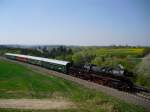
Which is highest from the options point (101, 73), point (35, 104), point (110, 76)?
point (101, 73)

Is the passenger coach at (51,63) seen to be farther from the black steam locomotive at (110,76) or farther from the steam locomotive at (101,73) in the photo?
the black steam locomotive at (110,76)

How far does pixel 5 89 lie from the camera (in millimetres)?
37906

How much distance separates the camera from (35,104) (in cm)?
2845

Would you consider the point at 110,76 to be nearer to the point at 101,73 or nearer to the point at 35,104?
the point at 101,73

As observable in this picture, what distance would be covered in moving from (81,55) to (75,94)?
60.6 m

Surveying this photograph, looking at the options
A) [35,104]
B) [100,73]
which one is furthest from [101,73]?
[35,104]

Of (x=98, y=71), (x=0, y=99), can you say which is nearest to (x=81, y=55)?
(x=98, y=71)

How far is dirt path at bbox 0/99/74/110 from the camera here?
89.9 feet

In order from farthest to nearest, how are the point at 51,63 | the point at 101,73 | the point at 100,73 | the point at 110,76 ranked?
the point at 51,63, the point at 100,73, the point at 101,73, the point at 110,76

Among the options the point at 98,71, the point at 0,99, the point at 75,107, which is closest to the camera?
the point at 75,107

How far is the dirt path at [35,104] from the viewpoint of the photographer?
2741 centimetres

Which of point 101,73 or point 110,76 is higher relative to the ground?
point 101,73

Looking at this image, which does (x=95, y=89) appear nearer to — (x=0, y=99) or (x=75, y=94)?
(x=75, y=94)

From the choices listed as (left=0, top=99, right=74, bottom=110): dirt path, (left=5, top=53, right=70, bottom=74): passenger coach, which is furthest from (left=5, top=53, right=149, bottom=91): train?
(left=0, top=99, right=74, bottom=110): dirt path
